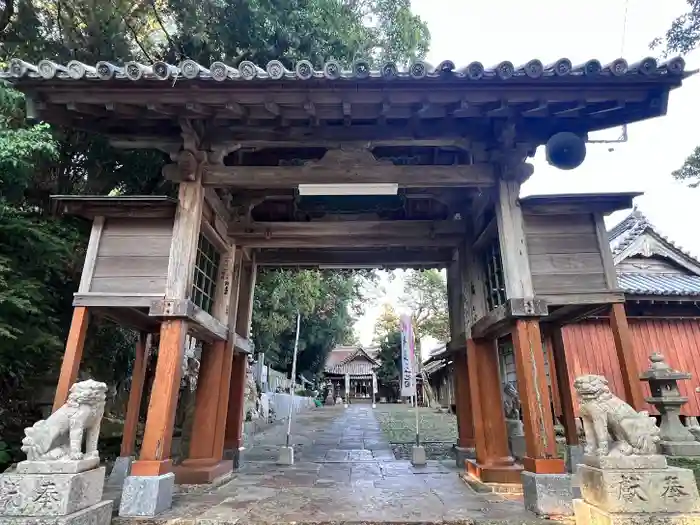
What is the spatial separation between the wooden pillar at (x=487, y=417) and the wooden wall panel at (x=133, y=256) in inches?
175

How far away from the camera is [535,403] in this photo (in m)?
4.34

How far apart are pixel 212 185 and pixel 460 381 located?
5403 mm

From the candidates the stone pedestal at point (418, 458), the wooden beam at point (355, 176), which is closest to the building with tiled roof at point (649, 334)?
the stone pedestal at point (418, 458)

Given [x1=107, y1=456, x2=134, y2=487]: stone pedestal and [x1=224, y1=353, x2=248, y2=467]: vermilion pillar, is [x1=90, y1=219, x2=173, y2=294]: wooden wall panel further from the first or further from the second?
[x1=224, y1=353, x2=248, y2=467]: vermilion pillar

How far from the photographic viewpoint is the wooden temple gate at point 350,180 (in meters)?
4.29

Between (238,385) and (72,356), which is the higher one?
(72,356)

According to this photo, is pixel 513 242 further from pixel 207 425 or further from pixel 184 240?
pixel 207 425

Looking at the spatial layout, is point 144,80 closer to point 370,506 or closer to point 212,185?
point 212,185

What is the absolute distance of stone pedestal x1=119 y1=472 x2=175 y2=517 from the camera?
3971mm

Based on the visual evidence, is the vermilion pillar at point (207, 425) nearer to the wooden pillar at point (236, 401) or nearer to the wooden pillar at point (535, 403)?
the wooden pillar at point (236, 401)

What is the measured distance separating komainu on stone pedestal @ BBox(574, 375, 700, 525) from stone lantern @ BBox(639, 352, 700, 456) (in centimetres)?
539

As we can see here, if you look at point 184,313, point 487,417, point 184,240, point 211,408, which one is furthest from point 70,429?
point 487,417

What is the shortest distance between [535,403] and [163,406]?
152 inches

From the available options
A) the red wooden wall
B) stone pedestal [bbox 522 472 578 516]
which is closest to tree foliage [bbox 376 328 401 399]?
the red wooden wall
